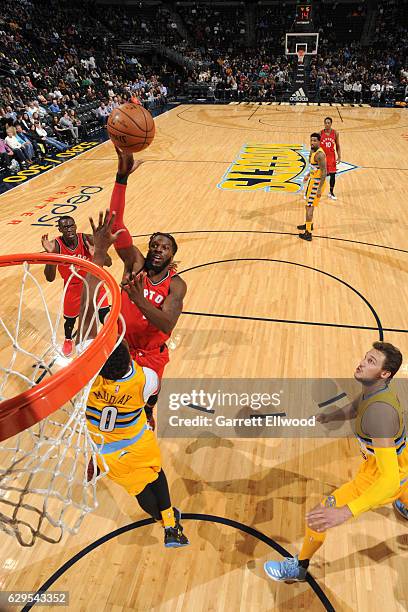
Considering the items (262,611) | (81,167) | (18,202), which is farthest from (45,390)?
(81,167)

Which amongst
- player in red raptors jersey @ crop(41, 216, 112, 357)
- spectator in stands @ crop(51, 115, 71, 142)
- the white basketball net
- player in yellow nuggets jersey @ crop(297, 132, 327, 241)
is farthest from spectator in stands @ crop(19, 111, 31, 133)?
player in red raptors jersey @ crop(41, 216, 112, 357)

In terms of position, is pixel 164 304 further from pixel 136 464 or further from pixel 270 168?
pixel 270 168

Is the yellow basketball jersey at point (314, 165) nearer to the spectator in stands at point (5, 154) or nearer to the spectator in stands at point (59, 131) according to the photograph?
the spectator in stands at point (5, 154)

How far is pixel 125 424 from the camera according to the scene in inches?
96.4

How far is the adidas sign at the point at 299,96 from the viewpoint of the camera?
75.4 ft

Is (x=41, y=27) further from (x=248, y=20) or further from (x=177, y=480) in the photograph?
(x=177, y=480)

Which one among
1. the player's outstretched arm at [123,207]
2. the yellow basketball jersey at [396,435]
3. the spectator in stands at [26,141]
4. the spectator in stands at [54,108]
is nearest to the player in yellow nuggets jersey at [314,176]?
the player's outstretched arm at [123,207]

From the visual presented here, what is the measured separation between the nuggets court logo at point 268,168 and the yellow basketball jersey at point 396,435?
7.84 m

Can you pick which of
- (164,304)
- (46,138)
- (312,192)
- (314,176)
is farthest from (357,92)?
(164,304)

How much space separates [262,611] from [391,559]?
882mm

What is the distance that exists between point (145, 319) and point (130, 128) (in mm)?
1931

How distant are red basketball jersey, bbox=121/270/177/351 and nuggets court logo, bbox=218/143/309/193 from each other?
23.1 feet

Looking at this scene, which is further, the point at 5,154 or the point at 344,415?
the point at 5,154

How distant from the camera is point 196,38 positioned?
100 ft
